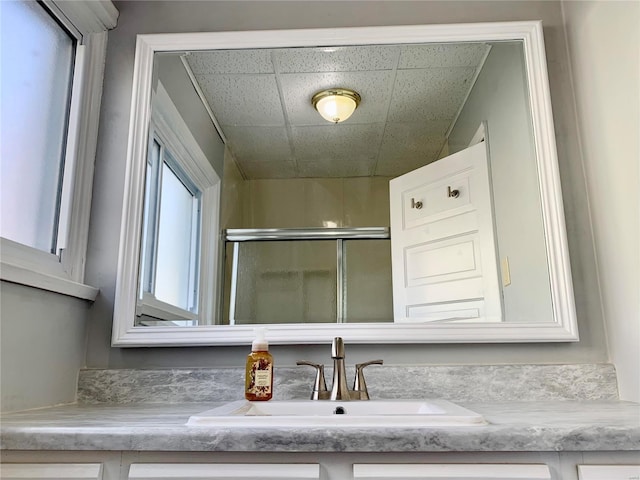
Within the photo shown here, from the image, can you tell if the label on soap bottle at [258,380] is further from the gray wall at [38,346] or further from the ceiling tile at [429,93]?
the ceiling tile at [429,93]

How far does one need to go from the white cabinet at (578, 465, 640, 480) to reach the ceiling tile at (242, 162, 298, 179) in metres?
0.98

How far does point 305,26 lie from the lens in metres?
1.52

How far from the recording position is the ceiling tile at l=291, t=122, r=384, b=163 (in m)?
1.42

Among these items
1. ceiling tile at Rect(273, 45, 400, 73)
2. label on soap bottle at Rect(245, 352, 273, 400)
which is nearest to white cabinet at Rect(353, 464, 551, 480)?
label on soap bottle at Rect(245, 352, 273, 400)

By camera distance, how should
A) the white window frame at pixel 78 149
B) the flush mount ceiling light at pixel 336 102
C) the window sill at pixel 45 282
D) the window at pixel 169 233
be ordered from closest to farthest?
the window sill at pixel 45 282 < the white window frame at pixel 78 149 < the window at pixel 169 233 < the flush mount ceiling light at pixel 336 102

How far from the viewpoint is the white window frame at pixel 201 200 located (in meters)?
1.34

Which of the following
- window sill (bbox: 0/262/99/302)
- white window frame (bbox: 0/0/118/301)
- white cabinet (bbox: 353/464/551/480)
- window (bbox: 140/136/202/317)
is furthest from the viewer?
window (bbox: 140/136/202/317)

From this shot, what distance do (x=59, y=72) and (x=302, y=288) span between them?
2.98ft

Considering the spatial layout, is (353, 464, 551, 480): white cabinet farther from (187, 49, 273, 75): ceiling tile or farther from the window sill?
(187, 49, 273, 75): ceiling tile

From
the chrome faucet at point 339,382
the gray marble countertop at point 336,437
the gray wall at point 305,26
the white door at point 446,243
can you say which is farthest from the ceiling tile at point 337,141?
the gray marble countertop at point 336,437

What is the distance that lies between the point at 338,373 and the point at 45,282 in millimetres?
719

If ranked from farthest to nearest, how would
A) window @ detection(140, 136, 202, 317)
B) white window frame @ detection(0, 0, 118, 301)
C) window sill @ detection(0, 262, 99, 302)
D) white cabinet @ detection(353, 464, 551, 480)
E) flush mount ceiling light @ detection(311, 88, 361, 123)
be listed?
flush mount ceiling light @ detection(311, 88, 361, 123) < window @ detection(140, 136, 202, 317) < white window frame @ detection(0, 0, 118, 301) < window sill @ detection(0, 262, 99, 302) < white cabinet @ detection(353, 464, 551, 480)

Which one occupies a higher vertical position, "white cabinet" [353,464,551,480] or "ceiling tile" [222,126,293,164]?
"ceiling tile" [222,126,293,164]

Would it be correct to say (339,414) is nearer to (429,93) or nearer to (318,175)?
(318,175)
